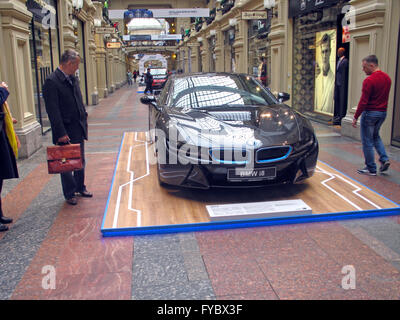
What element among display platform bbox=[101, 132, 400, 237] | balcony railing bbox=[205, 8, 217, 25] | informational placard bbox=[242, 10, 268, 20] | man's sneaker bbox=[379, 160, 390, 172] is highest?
balcony railing bbox=[205, 8, 217, 25]

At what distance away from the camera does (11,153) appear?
4152mm

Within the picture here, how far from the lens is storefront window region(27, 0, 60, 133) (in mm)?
9562

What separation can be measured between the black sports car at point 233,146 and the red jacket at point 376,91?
113cm

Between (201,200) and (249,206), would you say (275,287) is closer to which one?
(249,206)

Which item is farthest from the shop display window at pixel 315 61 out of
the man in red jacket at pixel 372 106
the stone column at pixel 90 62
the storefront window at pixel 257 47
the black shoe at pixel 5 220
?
the stone column at pixel 90 62

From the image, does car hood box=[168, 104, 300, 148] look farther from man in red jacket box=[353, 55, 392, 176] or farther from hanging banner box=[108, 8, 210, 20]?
hanging banner box=[108, 8, 210, 20]

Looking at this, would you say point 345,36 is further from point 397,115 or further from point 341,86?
point 397,115

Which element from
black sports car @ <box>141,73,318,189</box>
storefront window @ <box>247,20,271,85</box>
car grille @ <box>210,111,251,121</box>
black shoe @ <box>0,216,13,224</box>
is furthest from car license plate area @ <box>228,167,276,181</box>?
storefront window @ <box>247,20,271,85</box>

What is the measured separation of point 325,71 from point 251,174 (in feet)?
27.2

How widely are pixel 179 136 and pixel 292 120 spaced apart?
141cm

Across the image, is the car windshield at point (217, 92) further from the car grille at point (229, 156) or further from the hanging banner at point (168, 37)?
the hanging banner at point (168, 37)

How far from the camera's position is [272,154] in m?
4.32

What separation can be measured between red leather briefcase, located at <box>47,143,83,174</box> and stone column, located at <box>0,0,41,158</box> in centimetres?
319

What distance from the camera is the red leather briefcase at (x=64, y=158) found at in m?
4.36
